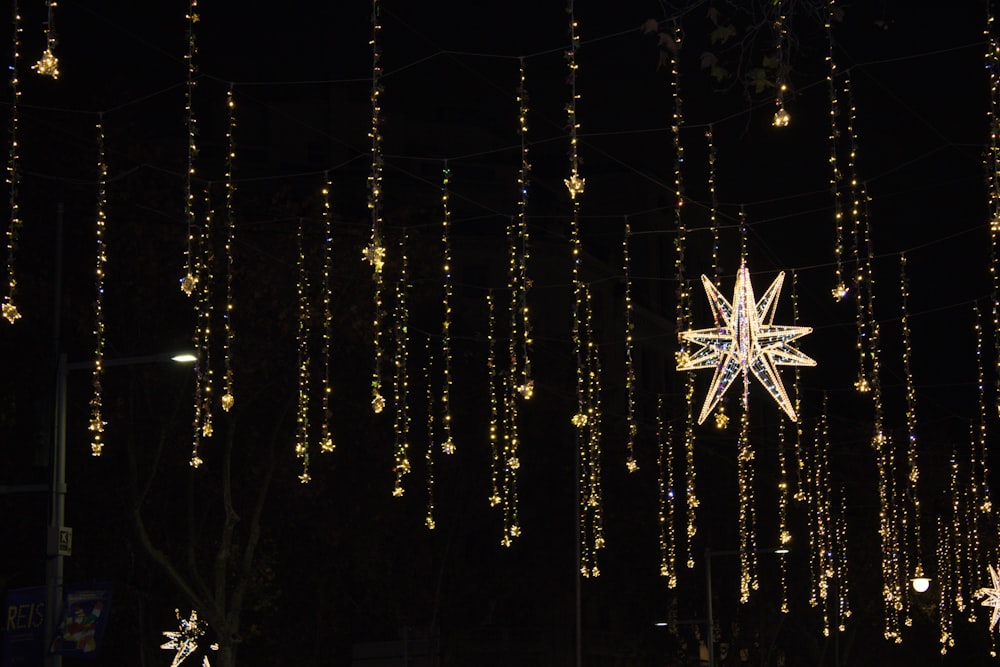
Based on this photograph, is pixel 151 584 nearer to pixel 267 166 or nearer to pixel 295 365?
pixel 295 365

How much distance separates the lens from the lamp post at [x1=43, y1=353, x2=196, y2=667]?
18.0m

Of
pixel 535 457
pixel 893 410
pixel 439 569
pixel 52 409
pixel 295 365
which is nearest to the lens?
pixel 52 409

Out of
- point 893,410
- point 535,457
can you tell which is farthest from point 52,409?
point 893,410

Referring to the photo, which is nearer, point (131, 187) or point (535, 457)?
point (131, 187)

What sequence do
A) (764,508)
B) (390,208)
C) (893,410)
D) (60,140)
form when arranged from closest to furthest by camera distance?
1. (60,140)
2. (764,508)
3. (390,208)
4. (893,410)

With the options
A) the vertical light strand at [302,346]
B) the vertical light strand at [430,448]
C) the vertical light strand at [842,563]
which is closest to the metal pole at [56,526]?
the vertical light strand at [302,346]

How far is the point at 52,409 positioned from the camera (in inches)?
731

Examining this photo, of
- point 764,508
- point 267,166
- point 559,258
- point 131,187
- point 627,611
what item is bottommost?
point 627,611

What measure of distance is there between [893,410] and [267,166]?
31.9m

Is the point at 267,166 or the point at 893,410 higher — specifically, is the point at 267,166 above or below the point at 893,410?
above

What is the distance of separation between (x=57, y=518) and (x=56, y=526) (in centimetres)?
10

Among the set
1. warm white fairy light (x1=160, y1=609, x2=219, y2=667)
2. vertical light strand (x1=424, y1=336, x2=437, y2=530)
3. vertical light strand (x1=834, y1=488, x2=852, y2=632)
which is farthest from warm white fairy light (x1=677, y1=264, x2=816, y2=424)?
vertical light strand (x1=834, y1=488, x2=852, y2=632)

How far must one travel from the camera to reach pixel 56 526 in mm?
18156

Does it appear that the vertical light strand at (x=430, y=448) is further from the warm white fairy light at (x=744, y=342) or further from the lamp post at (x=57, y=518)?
the warm white fairy light at (x=744, y=342)
